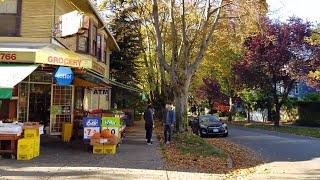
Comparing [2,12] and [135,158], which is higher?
[2,12]

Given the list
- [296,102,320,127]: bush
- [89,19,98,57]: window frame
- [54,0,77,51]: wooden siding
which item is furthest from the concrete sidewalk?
[296,102,320,127]: bush

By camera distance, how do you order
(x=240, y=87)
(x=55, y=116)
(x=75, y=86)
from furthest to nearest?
(x=240, y=87) → (x=75, y=86) → (x=55, y=116)

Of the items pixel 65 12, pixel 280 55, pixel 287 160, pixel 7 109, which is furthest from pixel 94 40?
pixel 280 55

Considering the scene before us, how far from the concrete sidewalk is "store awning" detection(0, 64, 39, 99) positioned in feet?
6.36

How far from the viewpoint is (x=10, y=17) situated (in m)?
17.6

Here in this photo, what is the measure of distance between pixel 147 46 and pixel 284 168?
1110 inches

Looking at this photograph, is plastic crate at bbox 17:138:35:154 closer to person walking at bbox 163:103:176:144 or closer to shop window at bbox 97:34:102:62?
person walking at bbox 163:103:176:144

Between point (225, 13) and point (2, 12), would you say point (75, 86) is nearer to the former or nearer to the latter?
point (2, 12)

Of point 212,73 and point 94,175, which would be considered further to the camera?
point 212,73

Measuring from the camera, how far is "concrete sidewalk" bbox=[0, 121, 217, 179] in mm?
11273

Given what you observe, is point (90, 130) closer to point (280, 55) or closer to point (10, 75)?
point (10, 75)

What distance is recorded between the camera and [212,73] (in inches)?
2169

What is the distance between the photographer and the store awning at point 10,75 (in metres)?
13.3

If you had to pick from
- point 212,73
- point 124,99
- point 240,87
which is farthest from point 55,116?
point 212,73
